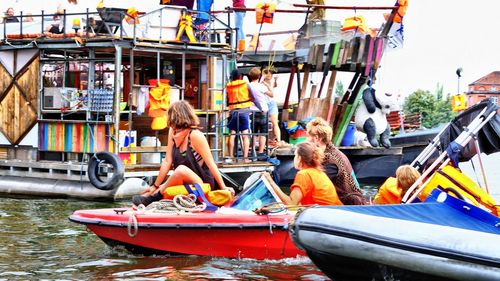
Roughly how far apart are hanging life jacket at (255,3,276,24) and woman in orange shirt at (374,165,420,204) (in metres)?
13.4

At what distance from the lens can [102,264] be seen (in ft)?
37.1

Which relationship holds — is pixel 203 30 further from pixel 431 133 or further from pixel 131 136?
pixel 431 133

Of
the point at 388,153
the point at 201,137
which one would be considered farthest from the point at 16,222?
the point at 388,153

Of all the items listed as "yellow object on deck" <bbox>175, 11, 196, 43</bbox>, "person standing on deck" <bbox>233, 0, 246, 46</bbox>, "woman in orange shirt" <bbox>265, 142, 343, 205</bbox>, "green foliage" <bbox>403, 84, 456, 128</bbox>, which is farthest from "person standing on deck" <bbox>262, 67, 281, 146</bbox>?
"green foliage" <bbox>403, 84, 456, 128</bbox>

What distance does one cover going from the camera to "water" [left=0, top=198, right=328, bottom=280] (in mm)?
10633

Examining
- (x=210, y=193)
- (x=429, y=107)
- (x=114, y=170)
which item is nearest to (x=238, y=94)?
(x=114, y=170)

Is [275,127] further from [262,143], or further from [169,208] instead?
[169,208]

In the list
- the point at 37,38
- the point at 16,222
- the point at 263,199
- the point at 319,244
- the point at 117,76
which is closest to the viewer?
the point at 319,244

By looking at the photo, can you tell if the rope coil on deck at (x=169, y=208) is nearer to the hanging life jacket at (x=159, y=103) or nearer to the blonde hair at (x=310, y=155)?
the blonde hair at (x=310, y=155)

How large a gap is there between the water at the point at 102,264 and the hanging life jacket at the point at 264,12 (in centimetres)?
1168

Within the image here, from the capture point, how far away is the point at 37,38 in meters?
18.9

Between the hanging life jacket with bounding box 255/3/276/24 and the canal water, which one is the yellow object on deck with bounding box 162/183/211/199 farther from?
the hanging life jacket with bounding box 255/3/276/24

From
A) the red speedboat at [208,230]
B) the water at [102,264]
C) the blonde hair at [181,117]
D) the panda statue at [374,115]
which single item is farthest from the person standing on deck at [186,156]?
the panda statue at [374,115]

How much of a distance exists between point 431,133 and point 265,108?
644cm
